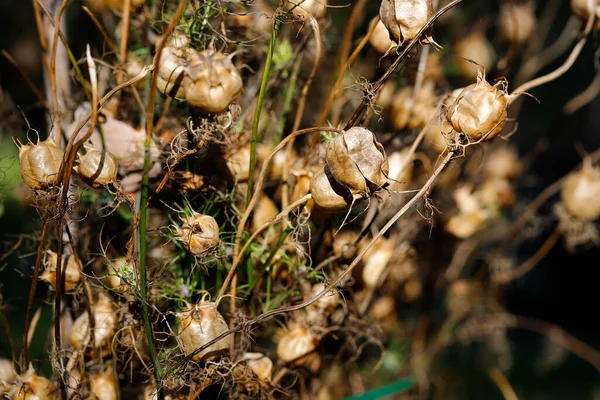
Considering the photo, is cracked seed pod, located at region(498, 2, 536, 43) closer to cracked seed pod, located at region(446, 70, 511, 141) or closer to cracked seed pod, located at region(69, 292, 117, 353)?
cracked seed pod, located at region(446, 70, 511, 141)

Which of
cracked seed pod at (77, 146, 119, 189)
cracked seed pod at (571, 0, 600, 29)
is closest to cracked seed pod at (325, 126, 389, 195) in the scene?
cracked seed pod at (77, 146, 119, 189)

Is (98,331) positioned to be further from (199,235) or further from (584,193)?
(584,193)

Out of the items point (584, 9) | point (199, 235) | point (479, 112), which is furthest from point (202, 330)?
point (584, 9)

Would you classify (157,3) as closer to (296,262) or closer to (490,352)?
(296,262)

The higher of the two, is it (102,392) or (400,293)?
(102,392)

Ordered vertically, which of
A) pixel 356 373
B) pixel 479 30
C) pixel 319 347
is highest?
pixel 479 30

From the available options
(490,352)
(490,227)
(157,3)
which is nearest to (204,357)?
(157,3)
